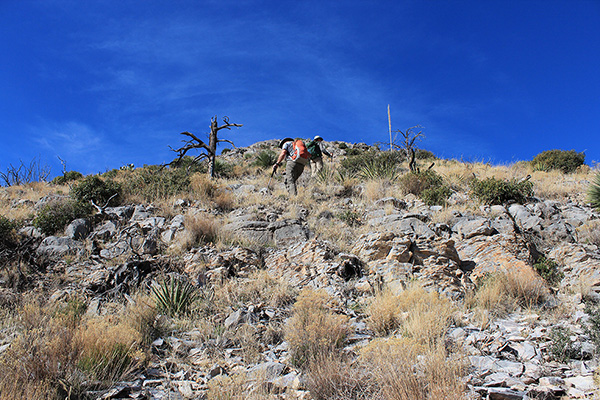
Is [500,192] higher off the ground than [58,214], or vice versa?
[500,192]

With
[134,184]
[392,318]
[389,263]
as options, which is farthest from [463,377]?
[134,184]

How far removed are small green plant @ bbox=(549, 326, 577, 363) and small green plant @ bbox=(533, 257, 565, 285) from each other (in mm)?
2563

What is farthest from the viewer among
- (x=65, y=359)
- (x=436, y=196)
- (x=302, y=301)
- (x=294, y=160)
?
(x=294, y=160)

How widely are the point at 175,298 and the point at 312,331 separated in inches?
101

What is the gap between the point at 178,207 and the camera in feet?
35.6

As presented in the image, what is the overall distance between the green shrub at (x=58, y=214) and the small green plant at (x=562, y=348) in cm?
1074

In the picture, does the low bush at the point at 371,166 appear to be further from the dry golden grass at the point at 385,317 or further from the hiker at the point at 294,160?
the dry golden grass at the point at 385,317

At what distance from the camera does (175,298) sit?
5.61m

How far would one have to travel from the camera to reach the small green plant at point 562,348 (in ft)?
12.0

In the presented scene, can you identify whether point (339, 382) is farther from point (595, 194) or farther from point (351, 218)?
point (595, 194)

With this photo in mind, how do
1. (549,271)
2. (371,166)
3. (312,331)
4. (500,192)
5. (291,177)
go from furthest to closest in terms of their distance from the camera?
1. (371,166)
2. (291,177)
3. (500,192)
4. (549,271)
5. (312,331)

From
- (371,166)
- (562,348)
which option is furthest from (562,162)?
(562,348)

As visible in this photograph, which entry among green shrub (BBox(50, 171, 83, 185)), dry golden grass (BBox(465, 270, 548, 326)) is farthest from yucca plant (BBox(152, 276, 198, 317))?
green shrub (BBox(50, 171, 83, 185))

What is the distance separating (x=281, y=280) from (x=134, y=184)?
8010mm
